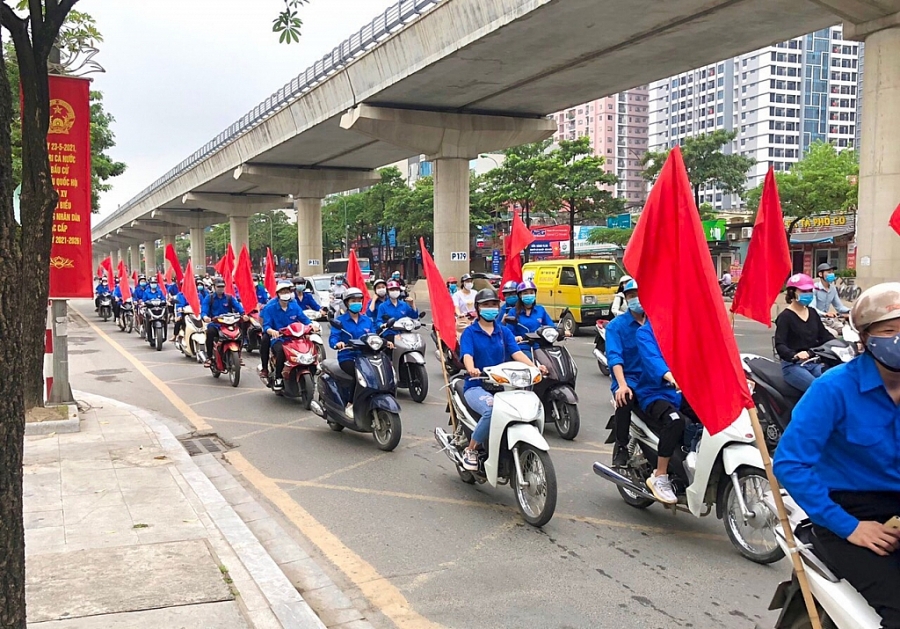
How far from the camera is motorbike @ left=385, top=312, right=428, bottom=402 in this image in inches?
413

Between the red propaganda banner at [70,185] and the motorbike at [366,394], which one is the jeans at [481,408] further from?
the red propaganda banner at [70,185]

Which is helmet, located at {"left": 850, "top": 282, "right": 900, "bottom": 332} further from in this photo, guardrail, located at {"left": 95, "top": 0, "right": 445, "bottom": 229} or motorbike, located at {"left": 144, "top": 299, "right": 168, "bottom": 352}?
guardrail, located at {"left": 95, "top": 0, "right": 445, "bottom": 229}

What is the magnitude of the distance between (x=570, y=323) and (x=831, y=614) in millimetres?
Result: 15695

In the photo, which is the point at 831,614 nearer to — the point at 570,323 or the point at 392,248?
the point at 570,323

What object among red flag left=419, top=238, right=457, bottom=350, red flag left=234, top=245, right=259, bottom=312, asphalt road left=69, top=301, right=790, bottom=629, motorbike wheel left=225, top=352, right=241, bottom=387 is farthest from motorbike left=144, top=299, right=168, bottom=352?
red flag left=419, top=238, right=457, bottom=350

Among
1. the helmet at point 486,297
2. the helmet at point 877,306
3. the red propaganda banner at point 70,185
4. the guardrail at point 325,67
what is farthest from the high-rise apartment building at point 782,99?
the helmet at point 877,306

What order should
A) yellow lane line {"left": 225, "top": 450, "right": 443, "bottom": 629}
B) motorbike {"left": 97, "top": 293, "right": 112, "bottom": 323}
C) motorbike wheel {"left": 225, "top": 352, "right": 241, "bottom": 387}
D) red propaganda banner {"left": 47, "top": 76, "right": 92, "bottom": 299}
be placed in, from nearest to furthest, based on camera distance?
yellow lane line {"left": 225, "top": 450, "right": 443, "bottom": 629} → red propaganda banner {"left": 47, "top": 76, "right": 92, "bottom": 299} → motorbike wheel {"left": 225, "top": 352, "right": 241, "bottom": 387} → motorbike {"left": 97, "top": 293, "right": 112, "bottom": 323}

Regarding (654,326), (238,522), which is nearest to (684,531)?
(654,326)

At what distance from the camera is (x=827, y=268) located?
1200cm

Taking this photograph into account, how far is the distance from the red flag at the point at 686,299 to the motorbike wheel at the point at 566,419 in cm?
465

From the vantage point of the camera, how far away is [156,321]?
693 inches

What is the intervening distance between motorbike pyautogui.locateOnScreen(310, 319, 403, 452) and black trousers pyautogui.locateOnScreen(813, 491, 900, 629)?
17.1 ft

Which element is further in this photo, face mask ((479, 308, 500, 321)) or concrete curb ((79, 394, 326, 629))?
face mask ((479, 308, 500, 321))

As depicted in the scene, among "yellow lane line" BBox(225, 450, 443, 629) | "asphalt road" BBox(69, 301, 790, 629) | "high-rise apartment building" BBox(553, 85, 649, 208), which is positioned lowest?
"yellow lane line" BBox(225, 450, 443, 629)
